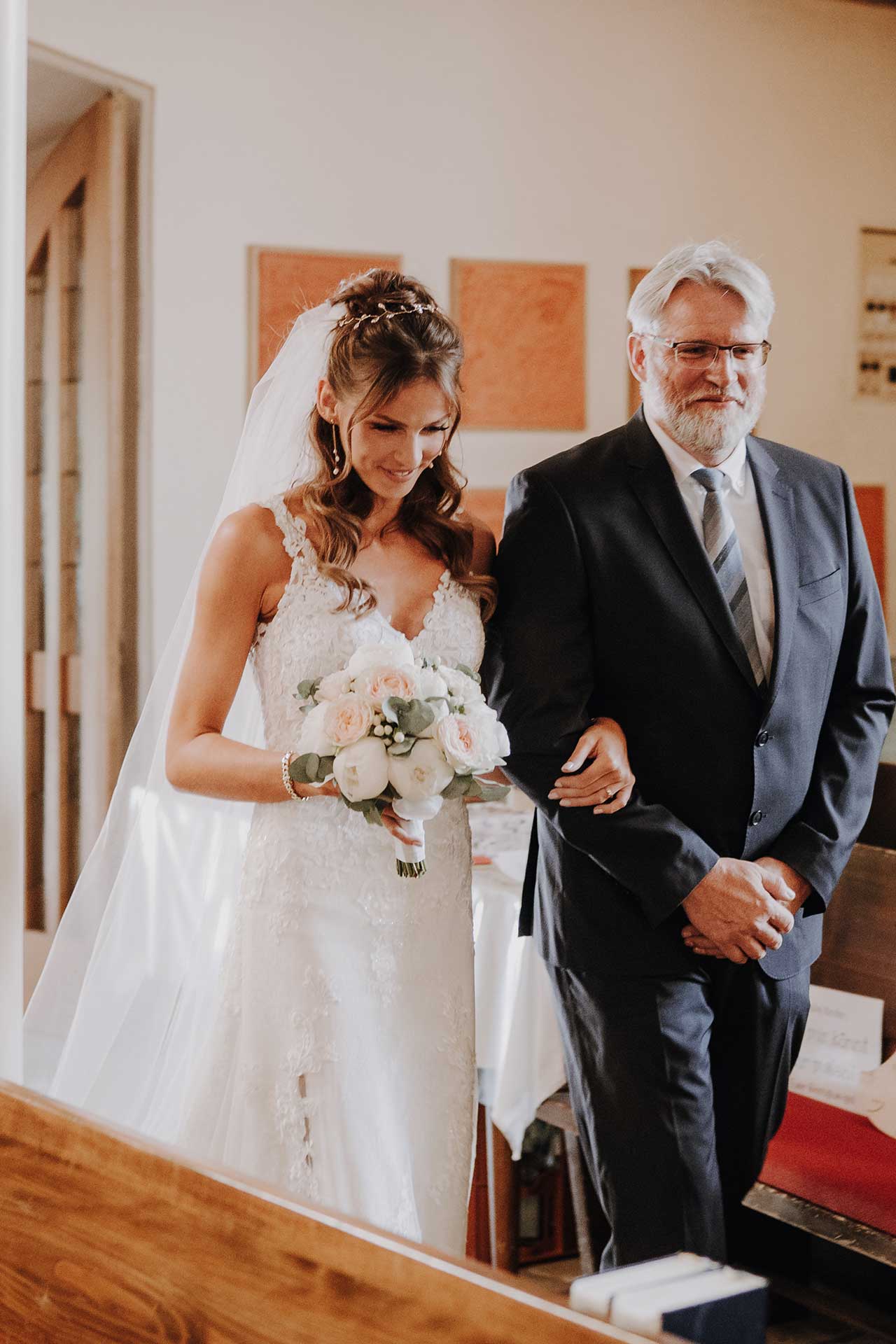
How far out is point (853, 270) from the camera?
4961 millimetres

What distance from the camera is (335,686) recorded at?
6.09 feet

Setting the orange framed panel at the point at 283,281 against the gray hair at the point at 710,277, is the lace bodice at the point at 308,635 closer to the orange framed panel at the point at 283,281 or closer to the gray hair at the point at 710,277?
the gray hair at the point at 710,277

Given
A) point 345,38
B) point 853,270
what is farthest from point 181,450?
point 853,270

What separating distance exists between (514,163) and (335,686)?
352 centimetres

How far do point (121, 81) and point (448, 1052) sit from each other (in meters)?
3.69

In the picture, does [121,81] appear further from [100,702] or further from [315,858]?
[315,858]

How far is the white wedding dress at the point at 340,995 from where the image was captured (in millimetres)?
2039

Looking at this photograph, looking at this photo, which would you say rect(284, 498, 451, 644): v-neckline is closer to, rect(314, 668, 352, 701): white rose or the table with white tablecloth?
rect(314, 668, 352, 701): white rose

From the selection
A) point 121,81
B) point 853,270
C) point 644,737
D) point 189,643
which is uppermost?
point 121,81

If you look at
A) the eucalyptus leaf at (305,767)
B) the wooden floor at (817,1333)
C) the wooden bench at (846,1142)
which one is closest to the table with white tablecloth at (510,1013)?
the wooden bench at (846,1142)

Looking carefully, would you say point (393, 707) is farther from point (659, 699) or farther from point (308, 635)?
point (659, 699)

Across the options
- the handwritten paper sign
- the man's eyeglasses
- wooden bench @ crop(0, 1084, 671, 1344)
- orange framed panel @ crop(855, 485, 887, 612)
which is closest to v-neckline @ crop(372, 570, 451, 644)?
the man's eyeglasses

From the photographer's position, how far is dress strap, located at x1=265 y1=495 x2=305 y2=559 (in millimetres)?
2107

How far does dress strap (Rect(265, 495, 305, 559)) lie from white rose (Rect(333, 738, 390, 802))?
430 millimetres
